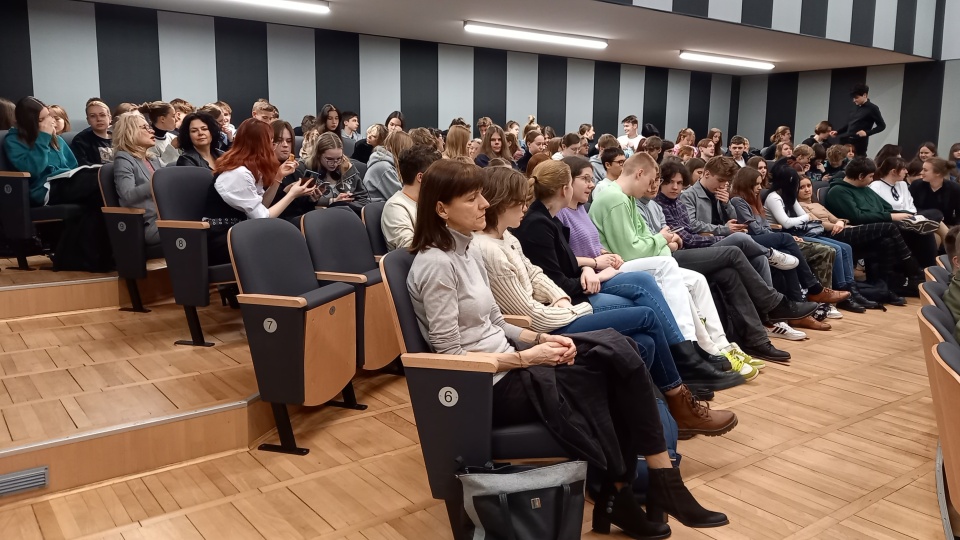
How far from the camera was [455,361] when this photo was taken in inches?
75.0

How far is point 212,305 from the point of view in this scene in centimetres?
426

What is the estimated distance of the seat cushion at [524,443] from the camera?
194 cm

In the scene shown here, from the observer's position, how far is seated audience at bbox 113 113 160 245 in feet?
12.5

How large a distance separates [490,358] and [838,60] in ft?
35.4

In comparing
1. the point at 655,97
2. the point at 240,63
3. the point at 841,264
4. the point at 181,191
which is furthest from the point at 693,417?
the point at 655,97

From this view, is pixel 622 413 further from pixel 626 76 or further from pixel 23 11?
pixel 626 76

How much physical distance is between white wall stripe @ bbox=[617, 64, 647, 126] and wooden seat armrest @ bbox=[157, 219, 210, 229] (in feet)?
30.2

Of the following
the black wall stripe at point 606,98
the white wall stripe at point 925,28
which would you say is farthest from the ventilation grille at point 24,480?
the white wall stripe at point 925,28

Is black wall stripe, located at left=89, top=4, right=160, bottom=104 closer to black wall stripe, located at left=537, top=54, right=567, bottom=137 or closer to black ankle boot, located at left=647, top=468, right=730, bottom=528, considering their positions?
black wall stripe, located at left=537, top=54, right=567, bottom=137

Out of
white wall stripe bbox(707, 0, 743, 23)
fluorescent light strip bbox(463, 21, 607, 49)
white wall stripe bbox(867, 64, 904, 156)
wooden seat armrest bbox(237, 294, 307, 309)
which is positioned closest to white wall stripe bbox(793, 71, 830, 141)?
white wall stripe bbox(867, 64, 904, 156)

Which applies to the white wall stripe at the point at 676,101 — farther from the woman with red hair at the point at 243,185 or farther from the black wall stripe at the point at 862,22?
the woman with red hair at the point at 243,185

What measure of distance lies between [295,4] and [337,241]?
177 inches

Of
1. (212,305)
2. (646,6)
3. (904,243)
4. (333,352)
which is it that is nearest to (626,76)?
(646,6)

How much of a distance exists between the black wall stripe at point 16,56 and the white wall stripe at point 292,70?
2.33 meters
